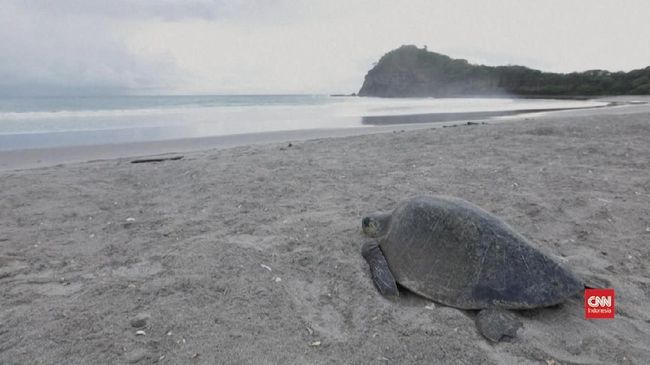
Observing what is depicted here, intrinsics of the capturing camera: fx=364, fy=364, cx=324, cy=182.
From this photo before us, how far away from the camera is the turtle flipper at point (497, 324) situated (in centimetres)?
234

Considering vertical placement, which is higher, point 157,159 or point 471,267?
point 157,159

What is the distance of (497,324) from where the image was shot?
2410 millimetres

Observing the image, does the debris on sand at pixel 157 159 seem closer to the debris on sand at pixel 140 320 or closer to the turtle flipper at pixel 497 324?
the debris on sand at pixel 140 320

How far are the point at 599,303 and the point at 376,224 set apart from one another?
1.81 metres

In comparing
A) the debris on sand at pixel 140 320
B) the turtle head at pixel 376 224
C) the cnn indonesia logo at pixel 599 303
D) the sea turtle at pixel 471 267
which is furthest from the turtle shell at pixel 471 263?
the debris on sand at pixel 140 320

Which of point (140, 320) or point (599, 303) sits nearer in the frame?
point (140, 320)

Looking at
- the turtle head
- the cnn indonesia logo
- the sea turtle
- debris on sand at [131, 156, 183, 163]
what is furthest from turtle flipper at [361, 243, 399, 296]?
debris on sand at [131, 156, 183, 163]

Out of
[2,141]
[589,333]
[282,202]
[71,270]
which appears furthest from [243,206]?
[2,141]

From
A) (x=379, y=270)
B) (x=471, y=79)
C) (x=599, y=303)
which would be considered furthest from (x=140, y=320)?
(x=471, y=79)

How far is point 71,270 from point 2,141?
414 inches

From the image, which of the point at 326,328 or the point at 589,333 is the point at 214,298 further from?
the point at 589,333

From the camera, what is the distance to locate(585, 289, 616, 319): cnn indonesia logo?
101 inches

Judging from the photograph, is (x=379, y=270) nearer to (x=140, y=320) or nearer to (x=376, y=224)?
(x=376, y=224)

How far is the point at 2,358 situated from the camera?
84.7 inches
